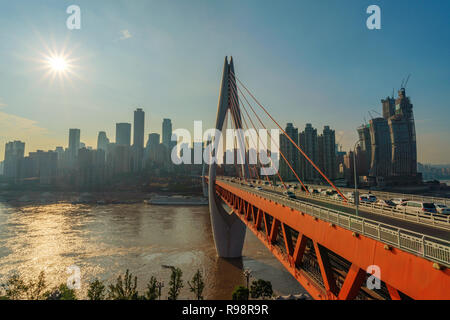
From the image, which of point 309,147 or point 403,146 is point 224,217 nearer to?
point 309,147

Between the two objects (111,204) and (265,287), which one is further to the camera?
(111,204)

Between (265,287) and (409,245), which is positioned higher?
(409,245)

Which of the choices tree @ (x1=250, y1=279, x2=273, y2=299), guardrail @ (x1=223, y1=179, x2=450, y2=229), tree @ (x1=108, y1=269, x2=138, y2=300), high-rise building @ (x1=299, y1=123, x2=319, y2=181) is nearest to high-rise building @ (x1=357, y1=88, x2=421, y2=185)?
high-rise building @ (x1=299, y1=123, x2=319, y2=181)

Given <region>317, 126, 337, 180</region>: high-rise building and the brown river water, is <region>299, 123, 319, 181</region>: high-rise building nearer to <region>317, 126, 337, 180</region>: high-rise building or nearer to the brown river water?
<region>317, 126, 337, 180</region>: high-rise building

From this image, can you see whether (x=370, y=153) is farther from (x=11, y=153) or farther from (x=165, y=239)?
(x=11, y=153)

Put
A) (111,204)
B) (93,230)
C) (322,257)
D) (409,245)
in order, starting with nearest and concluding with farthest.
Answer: (409,245) → (322,257) → (93,230) → (111,204)

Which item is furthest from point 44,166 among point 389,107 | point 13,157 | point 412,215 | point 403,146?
point 389,107
